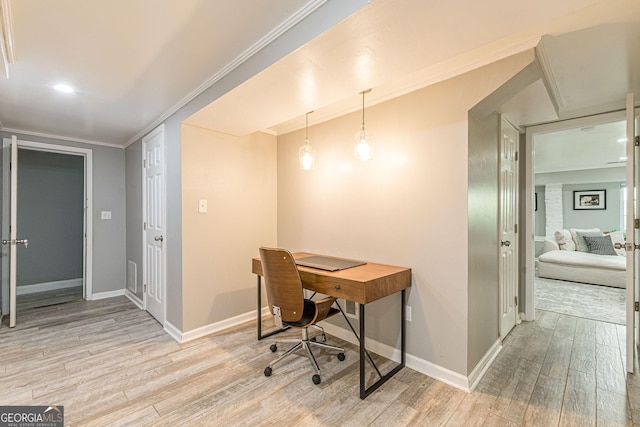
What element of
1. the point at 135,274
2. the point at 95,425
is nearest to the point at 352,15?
the point at 95,425

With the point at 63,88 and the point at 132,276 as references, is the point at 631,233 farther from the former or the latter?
the point at 132,276

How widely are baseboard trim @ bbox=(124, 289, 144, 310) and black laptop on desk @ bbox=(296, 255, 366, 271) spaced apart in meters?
2.50

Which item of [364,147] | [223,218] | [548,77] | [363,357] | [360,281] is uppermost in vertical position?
[548,77]

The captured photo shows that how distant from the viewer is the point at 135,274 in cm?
396

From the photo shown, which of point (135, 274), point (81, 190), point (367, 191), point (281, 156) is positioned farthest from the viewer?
point (81, 190)

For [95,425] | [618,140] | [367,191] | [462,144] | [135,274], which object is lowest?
[95,425]

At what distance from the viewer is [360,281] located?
1935 millimetres

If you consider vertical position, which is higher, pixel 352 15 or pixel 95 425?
pixel 352 15

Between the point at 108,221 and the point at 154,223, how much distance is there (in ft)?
4.82

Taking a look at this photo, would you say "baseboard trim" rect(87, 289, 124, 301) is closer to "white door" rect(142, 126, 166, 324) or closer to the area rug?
"white door" rect(142, 126, 166, 324)

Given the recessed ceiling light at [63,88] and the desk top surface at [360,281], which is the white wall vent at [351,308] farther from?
the recessed ceiling light at [63,88]

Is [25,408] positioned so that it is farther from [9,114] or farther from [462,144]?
[462,144]

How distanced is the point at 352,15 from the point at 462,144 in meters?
1.24

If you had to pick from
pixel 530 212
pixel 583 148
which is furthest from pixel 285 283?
pixel 583 148
